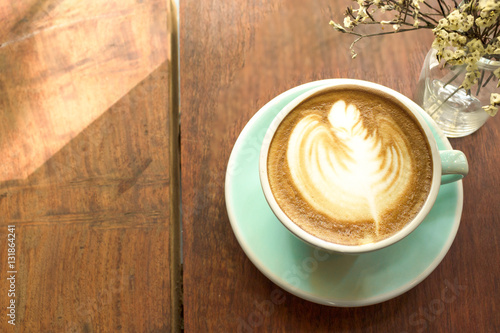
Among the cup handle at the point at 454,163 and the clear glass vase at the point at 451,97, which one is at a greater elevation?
the clear glass vase at the point at 451,97

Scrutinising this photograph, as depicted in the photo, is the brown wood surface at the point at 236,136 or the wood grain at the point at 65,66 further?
the wood grain at the point at 65,66

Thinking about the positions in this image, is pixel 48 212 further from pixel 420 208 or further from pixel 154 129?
pixel 420 208

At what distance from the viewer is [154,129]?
0.78 metres

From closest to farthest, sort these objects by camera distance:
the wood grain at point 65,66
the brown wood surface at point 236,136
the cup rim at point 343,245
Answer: the cup rim at point 343,245 < the brown wood surface at point 236,136 < the wood grain at point 65,66

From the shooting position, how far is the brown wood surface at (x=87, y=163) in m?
0.73

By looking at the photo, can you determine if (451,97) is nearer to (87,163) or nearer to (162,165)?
(162,165)

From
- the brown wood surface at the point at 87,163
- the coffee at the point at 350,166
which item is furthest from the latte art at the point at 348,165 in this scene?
the brown wood surface at the point at 87,163

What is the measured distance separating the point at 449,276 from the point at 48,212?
71 centimetres

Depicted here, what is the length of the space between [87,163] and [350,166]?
1.57 feet

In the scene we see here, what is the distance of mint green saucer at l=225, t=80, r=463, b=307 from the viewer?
2.07 feet

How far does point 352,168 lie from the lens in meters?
0.60

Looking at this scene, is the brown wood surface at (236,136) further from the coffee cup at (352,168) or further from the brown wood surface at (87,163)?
the coffee cup at (352,168)

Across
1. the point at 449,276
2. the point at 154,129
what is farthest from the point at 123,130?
the point at 449,276

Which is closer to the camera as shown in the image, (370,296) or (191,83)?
(370,296)
